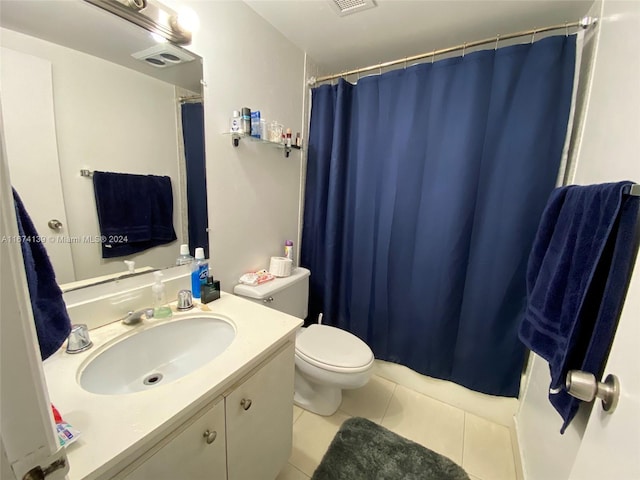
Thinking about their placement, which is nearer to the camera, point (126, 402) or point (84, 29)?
point (126, 402)

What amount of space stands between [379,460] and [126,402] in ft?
3.97

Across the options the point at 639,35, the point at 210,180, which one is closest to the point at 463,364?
the point at 639,35

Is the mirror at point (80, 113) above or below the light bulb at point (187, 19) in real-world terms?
below

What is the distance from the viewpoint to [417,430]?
4.89 ft

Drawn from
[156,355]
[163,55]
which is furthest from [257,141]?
[156,355]

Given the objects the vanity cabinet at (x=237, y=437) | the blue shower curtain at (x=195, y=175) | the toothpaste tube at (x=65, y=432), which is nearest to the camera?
the toothpaste tube at (x=65, y=432)

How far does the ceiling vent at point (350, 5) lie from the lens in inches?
49.0

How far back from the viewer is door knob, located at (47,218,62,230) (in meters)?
0.82

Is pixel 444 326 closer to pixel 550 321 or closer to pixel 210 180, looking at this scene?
pixel 550 321

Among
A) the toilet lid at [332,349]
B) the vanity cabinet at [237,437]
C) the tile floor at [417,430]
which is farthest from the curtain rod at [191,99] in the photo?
the tile floor at [417,430]

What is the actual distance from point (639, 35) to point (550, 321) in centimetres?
89

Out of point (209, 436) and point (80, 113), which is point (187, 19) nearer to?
point (80, 113)

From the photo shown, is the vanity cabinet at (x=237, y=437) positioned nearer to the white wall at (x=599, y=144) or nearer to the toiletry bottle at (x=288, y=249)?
the toiletry bottle at (x=288, y=249)

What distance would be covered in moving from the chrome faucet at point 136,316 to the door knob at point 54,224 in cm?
37
